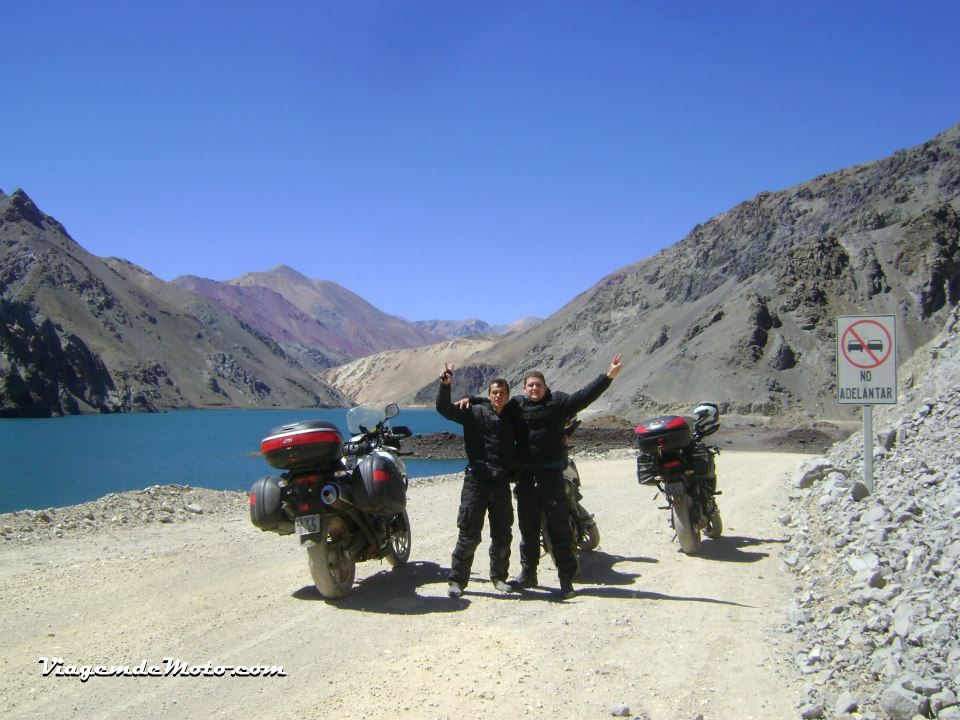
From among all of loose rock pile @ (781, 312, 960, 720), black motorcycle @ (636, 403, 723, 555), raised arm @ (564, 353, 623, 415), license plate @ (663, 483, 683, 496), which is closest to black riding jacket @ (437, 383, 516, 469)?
raised arm @ (564, 353, 623, 415)

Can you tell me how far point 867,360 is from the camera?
8.78 meters

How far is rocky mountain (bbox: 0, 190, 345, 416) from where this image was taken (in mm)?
116125

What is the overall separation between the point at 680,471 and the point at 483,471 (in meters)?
2.82

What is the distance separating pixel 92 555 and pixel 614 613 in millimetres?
6446

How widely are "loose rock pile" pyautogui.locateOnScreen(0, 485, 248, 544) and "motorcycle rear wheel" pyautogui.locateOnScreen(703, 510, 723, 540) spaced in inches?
315

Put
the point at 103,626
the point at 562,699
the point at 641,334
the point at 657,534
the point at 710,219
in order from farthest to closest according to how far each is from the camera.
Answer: the point at 710,219, the point at 641,334, the point at 657,534, the point at 103,626, the point at 562,699

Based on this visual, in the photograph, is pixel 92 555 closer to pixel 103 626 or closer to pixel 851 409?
pixel 103 626

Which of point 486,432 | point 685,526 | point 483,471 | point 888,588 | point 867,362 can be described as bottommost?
point 685,526

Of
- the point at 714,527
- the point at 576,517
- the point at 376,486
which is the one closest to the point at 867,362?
the point at 714,527

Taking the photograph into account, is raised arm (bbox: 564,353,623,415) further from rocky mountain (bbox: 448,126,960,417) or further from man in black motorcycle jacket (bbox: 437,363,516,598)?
rocky mountain (bbox: 448,126,960,417)

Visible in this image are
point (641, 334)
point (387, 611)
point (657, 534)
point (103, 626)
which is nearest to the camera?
point (103, 626)

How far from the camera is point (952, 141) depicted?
8950 cm

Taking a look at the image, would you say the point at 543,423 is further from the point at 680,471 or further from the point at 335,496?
the point at 680,471

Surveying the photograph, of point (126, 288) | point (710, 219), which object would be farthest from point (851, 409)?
point (126, 288)
